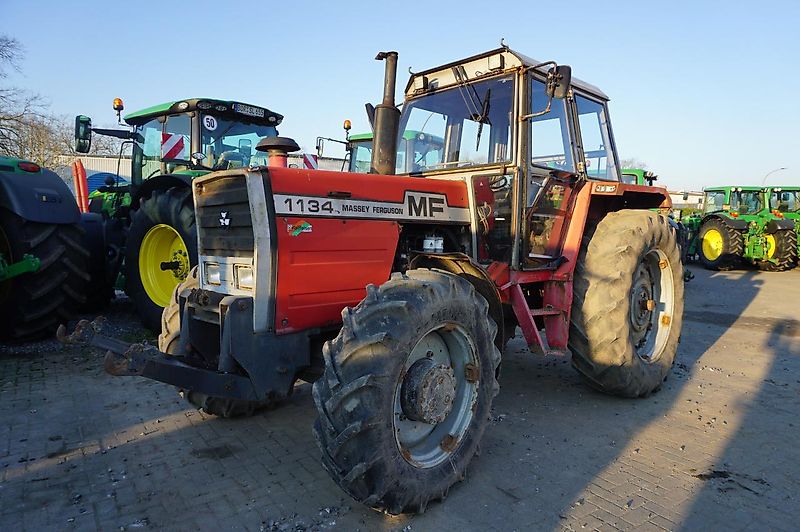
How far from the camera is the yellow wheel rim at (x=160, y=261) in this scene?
5836 millimetres

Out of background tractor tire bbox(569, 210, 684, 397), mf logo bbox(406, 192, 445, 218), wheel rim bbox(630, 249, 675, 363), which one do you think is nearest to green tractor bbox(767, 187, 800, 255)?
wheel rim bbox(630, 249, 675, 363)

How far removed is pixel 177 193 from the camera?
5543mm

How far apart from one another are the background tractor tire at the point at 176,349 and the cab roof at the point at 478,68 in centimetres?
234

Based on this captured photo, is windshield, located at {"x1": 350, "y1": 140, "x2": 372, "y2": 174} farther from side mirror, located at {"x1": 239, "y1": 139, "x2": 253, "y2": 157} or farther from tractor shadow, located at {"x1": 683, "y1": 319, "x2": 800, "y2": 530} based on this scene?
tractor shadow, located at {"x1": 683, "y1": 319, "x2": 800, "y2": 530}

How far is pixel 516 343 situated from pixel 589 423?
2347mm

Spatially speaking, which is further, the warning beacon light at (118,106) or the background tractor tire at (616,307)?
the warning beacon light at (118,106)

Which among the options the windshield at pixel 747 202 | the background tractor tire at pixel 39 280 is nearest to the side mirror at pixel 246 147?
the background tractor tire at pixel 39 280

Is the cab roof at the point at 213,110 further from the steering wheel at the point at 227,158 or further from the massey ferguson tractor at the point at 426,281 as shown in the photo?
the massey ferguson tractor at the point at 426,281

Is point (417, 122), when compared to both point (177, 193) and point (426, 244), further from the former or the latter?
point (177, 193)

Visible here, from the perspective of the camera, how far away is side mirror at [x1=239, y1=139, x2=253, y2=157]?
23.3ft

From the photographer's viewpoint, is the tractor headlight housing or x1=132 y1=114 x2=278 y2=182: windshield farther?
x1=132 y1=114 x2=278 y2=182: windshield

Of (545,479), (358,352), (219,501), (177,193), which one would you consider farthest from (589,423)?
(177,193)

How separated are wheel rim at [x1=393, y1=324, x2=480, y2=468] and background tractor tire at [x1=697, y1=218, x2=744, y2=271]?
602 inches

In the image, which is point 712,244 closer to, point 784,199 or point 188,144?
point 784,199
